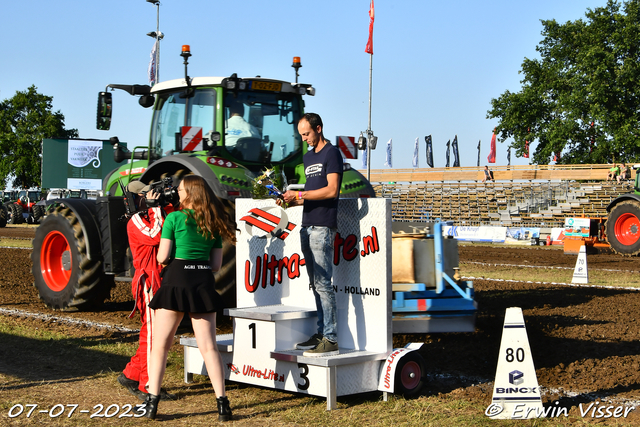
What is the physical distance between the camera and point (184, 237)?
15.0 feet

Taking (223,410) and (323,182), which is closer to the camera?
(223,410)

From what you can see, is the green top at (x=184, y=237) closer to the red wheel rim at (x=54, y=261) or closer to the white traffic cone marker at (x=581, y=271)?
the red wheel rim at (x=54, y=261)

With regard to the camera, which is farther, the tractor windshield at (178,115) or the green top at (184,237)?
the tractor windshield at (178,115)

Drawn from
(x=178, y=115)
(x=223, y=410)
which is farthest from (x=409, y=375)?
(x=178, y=115)

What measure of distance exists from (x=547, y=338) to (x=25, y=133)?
6182 centimetres

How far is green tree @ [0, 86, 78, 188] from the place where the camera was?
60.4m

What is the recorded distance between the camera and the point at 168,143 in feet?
29.1

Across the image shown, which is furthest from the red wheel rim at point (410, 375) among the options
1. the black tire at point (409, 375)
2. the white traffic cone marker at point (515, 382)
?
the white traffic cone marker at point (515, 382)

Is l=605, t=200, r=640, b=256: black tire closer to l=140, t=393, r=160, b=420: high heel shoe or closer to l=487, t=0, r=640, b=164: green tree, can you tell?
l=140, t=393, r=160, b=420: high heel shoe

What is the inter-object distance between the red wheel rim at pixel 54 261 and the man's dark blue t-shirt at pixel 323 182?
211 inches

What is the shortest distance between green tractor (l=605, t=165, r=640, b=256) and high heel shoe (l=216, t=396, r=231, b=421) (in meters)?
17.1

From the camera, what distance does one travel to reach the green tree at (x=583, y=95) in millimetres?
45625

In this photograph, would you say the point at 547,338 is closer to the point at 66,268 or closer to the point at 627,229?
the point at 66,268

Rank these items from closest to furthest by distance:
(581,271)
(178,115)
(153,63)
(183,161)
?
(183,161)
(178,115)
(581,271)
(153,63)
